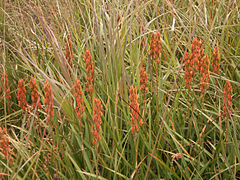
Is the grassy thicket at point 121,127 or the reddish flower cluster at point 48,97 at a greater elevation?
the reddish flower cluster at point 48,97

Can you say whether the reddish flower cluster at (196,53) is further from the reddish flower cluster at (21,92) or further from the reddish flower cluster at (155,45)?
the reddish flower cluster at (21,92)

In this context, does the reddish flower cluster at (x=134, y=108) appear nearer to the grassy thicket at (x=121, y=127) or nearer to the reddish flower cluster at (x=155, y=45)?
the grassy thicket at (x=121, y=127)

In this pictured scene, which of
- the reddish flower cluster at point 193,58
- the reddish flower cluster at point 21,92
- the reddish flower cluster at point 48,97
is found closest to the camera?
the reddish flower cluster at point 48,97

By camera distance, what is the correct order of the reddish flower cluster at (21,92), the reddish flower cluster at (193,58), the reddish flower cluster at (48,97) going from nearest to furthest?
the reddish flower cluster at (48,97), the reddish flower cluster at (21,92), the reddish flower cluster at (193,58)

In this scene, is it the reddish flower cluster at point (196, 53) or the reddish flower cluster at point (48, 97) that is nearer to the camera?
the reddish flower cluster at point (48, 97)

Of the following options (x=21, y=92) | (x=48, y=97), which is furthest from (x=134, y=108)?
(x=21, y=92)

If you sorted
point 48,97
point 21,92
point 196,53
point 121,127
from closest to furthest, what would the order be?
point 48,97, point 21,92, point 196,53, point 121,127

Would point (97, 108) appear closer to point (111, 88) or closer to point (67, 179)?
point (67, 179)

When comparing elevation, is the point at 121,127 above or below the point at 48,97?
below

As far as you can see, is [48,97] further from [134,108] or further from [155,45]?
[155,45]

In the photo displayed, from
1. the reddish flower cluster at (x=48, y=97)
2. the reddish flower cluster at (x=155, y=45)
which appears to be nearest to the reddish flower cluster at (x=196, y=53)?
the reddish flower cluster at (x=155, y=45)

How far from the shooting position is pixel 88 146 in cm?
132

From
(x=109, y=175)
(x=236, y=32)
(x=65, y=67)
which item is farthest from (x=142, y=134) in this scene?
(x=236, y=32)

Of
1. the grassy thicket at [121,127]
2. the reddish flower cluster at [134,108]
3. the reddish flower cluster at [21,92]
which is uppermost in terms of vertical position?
the reddish flower cluster at [21,92]
